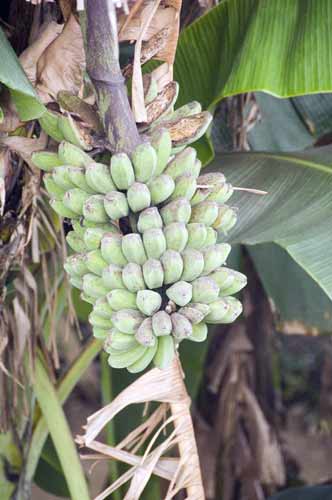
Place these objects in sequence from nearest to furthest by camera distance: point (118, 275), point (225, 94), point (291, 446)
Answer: point (118, 275) < point (225, 94) < point (291, 446)

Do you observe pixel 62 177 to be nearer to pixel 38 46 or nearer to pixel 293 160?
pixel 38 46

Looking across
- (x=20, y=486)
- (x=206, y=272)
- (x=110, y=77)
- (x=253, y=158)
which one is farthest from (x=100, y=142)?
(x=20, y=486)

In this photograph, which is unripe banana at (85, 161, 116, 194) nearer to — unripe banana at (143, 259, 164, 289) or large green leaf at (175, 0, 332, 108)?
unripe banana at (143, 259, 164, 289)

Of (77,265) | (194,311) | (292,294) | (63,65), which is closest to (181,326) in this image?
(194,311)

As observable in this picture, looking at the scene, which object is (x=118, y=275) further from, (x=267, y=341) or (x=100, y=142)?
(x=267, y=341)

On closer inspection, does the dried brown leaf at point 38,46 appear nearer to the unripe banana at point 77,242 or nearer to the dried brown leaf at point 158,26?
the dried brown leaf at point 158,26
